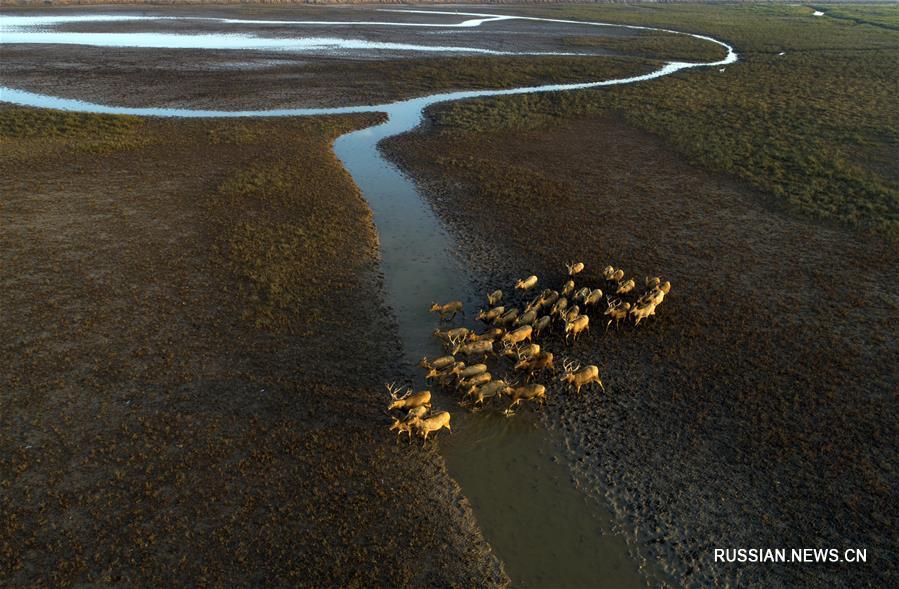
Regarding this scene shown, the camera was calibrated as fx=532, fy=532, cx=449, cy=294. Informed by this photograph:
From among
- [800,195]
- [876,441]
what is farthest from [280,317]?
[800,195]

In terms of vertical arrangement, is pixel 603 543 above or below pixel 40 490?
below

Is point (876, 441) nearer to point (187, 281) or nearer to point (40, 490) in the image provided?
point (40, 490)

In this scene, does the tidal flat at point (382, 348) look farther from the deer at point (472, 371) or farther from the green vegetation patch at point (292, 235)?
the deer at point (472, 371)

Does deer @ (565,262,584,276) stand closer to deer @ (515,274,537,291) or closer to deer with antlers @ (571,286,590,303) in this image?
deer @ (515,274,537,291)

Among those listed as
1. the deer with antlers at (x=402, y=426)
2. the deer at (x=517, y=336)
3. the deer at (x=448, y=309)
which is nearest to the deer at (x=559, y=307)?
the deer at (x=517, y=336)

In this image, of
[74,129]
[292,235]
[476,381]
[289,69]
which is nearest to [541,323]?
[476,381]

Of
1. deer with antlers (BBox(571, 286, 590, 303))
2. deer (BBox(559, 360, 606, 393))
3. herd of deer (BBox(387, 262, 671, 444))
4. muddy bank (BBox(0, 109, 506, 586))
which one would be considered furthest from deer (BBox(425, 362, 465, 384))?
deer with antlers (BBox(571, 286, 590, 303))
